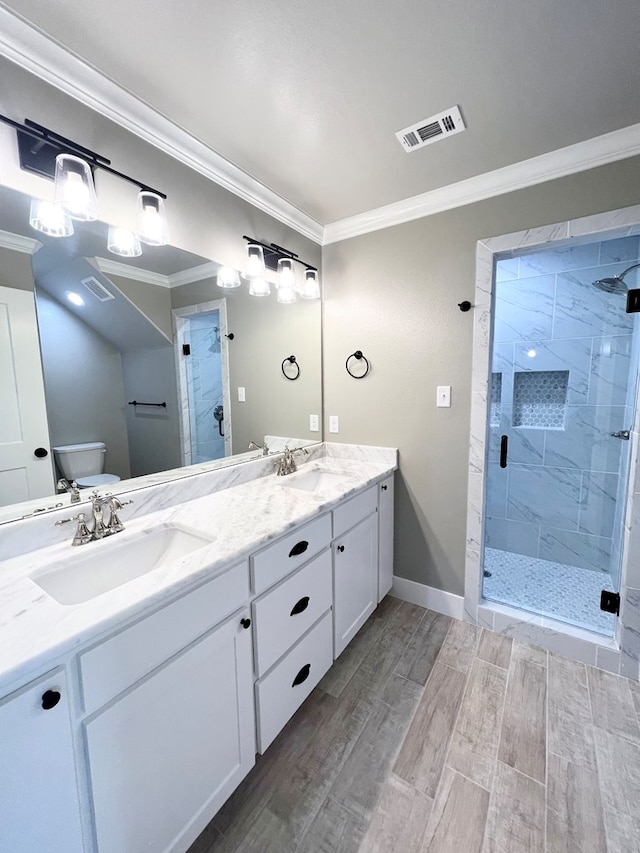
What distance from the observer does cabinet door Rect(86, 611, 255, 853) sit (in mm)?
770

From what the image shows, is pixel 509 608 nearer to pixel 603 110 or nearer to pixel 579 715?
pixel 579 715

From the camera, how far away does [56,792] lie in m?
0.68

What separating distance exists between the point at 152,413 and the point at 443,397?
1.47 metres

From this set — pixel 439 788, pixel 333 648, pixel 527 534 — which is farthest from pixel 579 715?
pixel 527 534

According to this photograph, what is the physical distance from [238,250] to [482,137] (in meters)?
1.16

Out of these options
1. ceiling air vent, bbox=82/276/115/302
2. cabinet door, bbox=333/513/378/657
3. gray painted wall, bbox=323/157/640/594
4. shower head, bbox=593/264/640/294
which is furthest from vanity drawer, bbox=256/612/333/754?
shower head, bbox=593/264/640/294

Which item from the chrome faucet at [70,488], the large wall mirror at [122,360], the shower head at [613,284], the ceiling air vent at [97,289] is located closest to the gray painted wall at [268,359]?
the large wall mirror at [122,360]

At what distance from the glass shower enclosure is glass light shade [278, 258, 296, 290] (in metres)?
1.33

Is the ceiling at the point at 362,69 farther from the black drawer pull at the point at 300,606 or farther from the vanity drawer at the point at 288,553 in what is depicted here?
the black drawer pull at the point at 300,606

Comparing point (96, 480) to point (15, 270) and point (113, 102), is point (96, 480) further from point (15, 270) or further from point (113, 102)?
point (113, 102)

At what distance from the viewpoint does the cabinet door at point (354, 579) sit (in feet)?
5.25

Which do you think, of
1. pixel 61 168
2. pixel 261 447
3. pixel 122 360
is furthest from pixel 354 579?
pixel 61 168

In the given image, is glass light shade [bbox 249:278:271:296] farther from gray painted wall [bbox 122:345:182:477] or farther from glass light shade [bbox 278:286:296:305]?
gray painted wall [bbox 122:345:182:477]

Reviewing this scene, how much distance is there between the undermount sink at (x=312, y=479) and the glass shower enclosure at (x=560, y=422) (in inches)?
38.8
